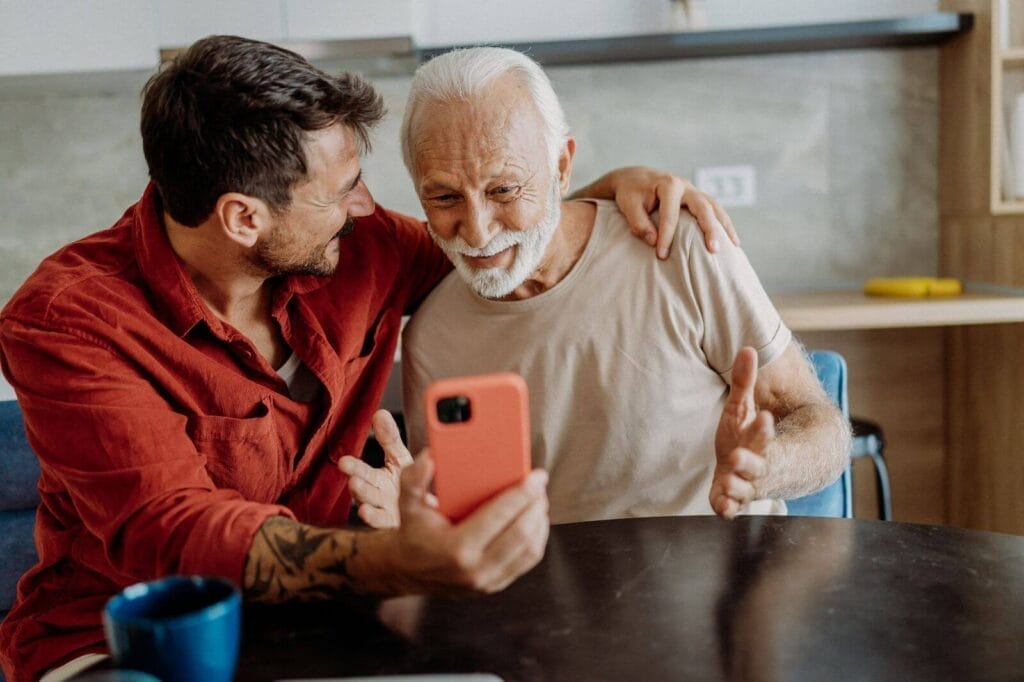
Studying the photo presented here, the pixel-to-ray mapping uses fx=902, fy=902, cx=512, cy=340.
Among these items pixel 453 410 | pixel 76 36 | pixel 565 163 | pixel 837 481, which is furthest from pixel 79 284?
pixel 76 36

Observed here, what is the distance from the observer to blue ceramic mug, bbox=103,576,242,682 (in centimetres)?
60

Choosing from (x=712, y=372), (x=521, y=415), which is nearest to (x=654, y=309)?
(x=712, y=372)

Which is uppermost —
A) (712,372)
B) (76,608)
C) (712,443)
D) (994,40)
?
(994,40)

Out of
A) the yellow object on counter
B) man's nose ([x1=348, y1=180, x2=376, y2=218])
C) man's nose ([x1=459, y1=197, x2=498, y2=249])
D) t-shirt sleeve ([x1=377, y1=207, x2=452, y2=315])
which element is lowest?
the yellow object on counter

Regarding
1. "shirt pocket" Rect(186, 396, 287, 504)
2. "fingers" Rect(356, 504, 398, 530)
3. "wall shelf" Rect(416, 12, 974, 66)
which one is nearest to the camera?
"fingers" Rect(356, 504, 398, 530)

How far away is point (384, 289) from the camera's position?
147 centimetres

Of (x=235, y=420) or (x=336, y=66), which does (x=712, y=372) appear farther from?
(x=336, y=66)

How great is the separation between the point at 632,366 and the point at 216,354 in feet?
2.02

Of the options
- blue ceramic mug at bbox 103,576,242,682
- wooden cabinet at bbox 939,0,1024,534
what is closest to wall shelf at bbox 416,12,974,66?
wooden cabinet at bbox 939,0,1024,534

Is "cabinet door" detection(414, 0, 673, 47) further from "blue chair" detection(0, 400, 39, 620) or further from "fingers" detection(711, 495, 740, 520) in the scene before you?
"fingers" detection(711, 495, 740, 520)

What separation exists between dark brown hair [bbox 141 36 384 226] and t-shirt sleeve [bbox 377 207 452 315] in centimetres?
29

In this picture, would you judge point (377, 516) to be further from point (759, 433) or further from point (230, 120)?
point (230, 120)

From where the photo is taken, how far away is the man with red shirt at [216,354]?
993 millimetres

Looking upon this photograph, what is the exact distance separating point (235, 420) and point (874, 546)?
0.80 metres
